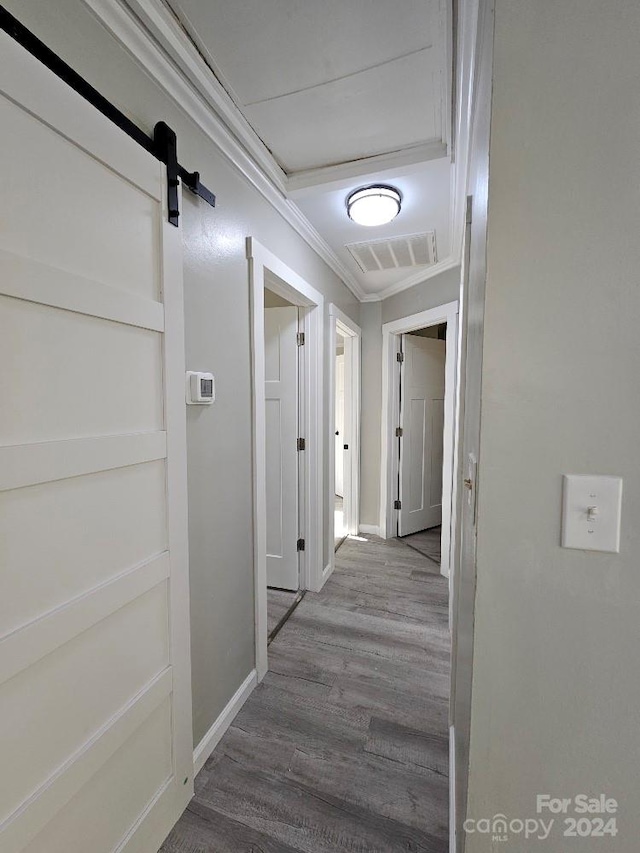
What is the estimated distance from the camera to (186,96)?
1.18m

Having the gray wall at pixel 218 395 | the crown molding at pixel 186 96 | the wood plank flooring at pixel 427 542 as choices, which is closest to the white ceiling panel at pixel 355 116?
the crown molding at pixel 186 96

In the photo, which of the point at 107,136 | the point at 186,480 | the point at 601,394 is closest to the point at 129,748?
the point at 186,480

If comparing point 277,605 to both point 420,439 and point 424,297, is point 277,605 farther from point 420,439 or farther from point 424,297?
point 424,297

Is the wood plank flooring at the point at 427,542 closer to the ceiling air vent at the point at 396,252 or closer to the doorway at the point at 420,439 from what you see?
the doorway at the point at 420,439

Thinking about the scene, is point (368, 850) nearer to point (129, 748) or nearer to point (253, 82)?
point (129, 748)

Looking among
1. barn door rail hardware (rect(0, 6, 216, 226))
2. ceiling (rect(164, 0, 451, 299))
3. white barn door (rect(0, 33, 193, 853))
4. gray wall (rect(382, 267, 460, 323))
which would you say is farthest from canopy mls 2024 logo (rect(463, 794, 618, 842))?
gray wall (rect(382, 267, 460, 323))

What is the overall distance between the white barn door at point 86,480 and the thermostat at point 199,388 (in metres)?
0.09

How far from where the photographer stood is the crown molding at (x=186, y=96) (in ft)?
3.03

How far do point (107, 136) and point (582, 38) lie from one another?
98 centimetres

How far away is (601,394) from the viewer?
0.60 metres

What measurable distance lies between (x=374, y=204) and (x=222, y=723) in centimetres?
242

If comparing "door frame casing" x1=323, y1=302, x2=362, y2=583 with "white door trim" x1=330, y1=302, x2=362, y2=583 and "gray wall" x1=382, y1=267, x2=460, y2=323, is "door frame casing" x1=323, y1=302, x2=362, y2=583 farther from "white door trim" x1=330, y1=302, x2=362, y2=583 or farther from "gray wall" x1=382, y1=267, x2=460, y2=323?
"gray wall" x1=382, y1=267, x2=460, y2=323

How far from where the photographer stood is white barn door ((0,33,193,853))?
2.34 ft

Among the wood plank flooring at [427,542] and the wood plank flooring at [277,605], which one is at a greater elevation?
the wood plank flooring at [427,542]
